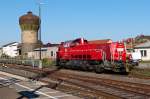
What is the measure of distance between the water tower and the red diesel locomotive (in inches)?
1638

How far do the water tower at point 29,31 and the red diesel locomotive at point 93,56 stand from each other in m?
41.6

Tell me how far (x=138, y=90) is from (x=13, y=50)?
342 feet

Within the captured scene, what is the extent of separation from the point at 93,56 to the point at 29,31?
52.6m

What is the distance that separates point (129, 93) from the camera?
58.5ft

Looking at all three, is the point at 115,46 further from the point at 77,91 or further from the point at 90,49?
the point at 77,91

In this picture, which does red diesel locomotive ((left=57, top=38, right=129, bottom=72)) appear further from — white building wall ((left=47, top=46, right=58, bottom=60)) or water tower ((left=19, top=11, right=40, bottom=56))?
water tower ((left=19, top=11, right=40, bottom=56))

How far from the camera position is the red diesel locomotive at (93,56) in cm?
3195

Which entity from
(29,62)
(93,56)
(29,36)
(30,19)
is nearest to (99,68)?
(93,56)

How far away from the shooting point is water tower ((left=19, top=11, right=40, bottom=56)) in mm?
85562

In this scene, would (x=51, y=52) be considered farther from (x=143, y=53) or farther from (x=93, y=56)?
(x=93, y=56)

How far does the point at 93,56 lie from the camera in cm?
3538

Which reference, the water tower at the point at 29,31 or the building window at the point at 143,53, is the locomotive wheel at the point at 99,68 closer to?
the building window at the point at 143,53

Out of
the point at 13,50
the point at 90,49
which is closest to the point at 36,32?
the point at 13,50

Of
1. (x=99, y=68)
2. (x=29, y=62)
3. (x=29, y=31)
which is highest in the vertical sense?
(x=29, y=31)
